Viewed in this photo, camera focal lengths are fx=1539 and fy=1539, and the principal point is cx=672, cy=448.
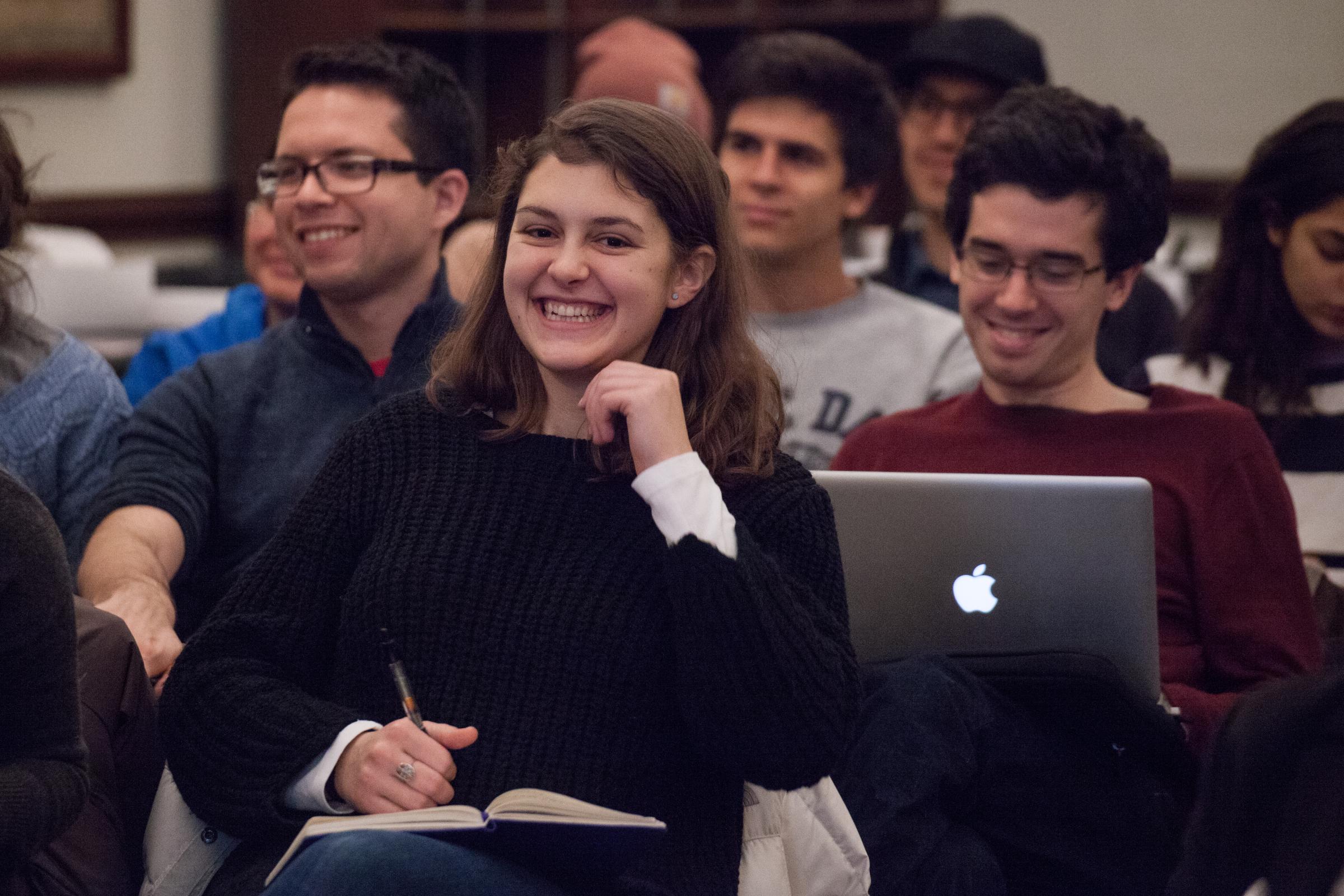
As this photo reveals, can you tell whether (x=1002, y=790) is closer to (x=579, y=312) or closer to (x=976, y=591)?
(x=976, y=591)

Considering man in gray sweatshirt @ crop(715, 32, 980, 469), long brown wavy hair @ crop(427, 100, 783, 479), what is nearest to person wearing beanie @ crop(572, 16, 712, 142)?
man in gray sweatshirt @ crop(715, 32, 980, 469)

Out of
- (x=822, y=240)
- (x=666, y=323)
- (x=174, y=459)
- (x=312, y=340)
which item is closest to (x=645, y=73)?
(x=822, y=240)

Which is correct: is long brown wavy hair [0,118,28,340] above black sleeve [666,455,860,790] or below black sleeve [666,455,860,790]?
above

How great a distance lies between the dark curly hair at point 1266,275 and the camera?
7.61 feet

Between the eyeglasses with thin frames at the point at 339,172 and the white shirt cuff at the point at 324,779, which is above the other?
the eyeglasses with thin frames at the point at 339,172

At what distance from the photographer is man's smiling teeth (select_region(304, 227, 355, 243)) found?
88.5 inches

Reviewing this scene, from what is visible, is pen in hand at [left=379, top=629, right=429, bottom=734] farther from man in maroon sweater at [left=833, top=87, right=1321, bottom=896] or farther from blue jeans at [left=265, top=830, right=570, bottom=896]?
man in maroon sweater at [left=833, top=87, right=1321, bottom=896]

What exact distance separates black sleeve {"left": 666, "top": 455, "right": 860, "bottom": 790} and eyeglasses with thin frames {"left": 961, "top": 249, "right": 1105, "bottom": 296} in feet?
2.71

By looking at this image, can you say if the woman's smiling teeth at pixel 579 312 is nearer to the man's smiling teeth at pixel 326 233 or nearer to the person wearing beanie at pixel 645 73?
the man's smiling teeth at pixel 326 233

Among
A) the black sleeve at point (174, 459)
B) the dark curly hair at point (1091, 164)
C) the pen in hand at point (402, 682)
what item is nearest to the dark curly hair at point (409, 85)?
the black sleeve at point (174, 459)

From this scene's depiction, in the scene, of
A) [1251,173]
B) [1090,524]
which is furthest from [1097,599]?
[1251,173]

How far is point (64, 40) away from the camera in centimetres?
416

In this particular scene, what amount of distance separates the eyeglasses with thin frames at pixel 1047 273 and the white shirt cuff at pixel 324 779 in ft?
3.58

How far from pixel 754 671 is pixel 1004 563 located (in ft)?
1.51
